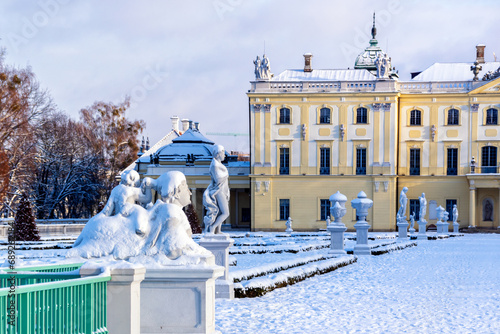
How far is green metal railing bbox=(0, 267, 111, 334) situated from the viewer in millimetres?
5785

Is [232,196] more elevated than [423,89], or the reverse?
[423,89]

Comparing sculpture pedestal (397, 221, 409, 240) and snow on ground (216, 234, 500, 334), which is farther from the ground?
snow on ground (216, 234, 500, 334)

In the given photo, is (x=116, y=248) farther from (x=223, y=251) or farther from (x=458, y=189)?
(x=458, y=189)

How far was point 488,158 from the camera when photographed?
1887 inches

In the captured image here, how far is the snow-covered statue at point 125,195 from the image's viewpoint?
801cm

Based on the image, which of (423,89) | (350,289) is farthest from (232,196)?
(350,289)

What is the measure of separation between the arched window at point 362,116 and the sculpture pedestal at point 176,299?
41697mm

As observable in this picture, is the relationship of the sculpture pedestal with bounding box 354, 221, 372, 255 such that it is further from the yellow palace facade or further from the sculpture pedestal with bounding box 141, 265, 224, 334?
the yellow palace facade

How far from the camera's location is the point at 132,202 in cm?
820

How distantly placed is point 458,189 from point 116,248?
4290 centimetres

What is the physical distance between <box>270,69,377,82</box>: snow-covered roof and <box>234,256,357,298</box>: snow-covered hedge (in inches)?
1301

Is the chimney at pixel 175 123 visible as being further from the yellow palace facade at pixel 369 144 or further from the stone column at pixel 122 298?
the stone column at pixel 122 298

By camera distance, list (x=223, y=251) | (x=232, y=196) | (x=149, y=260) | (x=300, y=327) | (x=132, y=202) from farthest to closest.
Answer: (x=232, y=196), (x=223, y=251), (x=300, y=327), (x=132, y=202), (x=149, y=260)

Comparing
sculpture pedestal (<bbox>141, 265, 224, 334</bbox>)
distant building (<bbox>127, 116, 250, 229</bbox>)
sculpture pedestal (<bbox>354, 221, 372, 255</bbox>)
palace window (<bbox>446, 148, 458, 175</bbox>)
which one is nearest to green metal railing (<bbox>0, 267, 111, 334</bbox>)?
sculpture pedestal (<bbox>141, 265, 224, 334</bbox>)
